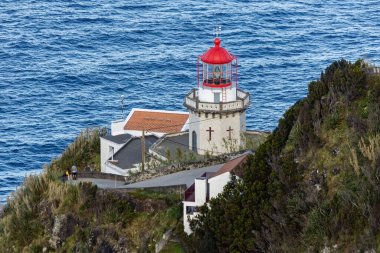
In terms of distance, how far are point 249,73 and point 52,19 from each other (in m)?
34.7

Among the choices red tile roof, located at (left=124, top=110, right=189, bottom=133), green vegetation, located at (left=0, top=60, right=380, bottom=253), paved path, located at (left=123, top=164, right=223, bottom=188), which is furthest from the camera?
red tile roof, located at (left=124, top=110, right=189, bottom=133)

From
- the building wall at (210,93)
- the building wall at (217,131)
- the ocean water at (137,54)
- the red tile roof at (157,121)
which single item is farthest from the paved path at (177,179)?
the ocean water at (137,54)

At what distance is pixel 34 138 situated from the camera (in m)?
97.7

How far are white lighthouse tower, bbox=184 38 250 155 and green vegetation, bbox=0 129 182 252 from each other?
1125 cm

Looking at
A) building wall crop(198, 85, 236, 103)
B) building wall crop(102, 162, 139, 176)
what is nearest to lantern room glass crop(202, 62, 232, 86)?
building wall crop(198, 85, 236, 103)

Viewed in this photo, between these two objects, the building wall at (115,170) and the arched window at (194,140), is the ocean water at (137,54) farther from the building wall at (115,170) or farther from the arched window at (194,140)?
the arched window at (194,140)

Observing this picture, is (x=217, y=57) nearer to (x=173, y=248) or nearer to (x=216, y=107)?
(x=216, y=107)

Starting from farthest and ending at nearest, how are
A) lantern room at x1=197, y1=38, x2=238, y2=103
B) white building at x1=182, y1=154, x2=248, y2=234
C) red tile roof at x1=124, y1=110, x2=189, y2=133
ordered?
red tile roof at x1=124, y1=110, x2=189, y2=133 → lantern room at x1=197, y1=38, x2=238, y2=103 → white building at x1=182, y1=154, x2=248, y2=234

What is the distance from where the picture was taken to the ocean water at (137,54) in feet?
335

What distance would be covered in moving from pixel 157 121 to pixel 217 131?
22.8 ft

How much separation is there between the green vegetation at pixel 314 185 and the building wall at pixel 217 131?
13.8m

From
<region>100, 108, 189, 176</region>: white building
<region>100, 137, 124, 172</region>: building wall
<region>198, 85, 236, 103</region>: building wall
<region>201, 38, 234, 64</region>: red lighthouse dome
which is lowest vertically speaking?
<region>100, 137, 124, 172</region>: building wall

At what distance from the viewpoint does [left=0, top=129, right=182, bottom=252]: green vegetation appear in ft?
170

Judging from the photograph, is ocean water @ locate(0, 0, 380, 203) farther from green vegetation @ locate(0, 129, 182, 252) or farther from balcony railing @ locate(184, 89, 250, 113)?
green vegetation @ locate(0, 129, 182, 252)
